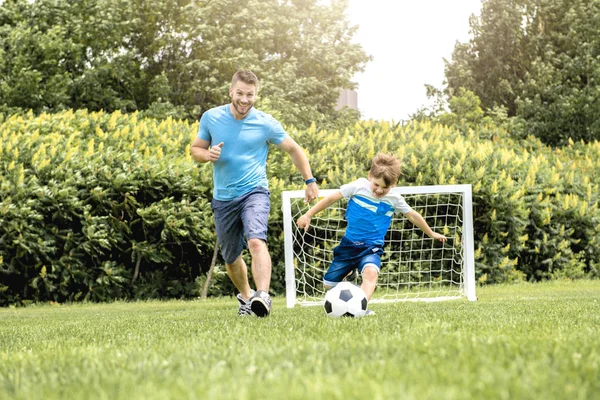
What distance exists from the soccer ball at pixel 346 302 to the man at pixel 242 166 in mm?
606

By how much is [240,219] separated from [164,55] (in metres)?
17.6

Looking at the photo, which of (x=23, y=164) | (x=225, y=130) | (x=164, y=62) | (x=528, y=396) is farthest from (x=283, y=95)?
(x=528, y=396)

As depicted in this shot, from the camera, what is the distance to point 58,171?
10617 mm

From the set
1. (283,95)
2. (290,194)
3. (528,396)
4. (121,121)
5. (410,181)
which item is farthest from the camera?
(283,95)

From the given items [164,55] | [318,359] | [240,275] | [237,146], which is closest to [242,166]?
[237,146]

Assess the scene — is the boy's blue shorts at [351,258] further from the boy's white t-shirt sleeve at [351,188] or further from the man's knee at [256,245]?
the man's knee at [256,245]

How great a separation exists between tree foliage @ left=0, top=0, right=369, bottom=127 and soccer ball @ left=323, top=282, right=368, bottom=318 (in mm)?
14400

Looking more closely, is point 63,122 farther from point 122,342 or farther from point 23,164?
point 122,342

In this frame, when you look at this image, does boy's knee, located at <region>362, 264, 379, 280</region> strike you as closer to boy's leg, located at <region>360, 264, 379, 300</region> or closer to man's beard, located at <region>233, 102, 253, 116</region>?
boy's leg, located at <region>360, 264, 379, 300</region>

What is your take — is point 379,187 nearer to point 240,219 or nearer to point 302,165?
point 302,165

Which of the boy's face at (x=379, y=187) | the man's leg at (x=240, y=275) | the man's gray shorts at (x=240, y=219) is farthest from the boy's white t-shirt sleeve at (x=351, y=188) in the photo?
the man's leg at (x=240, y=275)

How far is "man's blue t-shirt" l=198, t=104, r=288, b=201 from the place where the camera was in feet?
23.3

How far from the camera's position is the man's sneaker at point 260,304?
6.49 meters

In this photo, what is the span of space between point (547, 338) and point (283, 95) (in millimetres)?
18312
